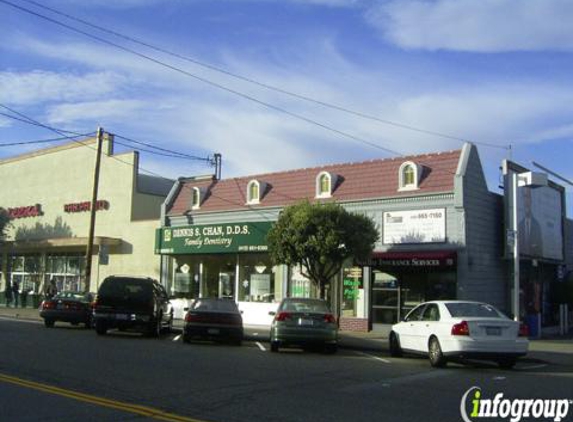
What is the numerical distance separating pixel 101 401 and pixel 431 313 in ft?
27.7

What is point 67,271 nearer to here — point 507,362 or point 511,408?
point 507,362

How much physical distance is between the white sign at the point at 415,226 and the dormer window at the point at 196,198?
10523mm

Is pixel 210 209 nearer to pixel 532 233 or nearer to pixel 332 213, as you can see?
pixel 332 213

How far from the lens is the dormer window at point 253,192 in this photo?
29.8 metres

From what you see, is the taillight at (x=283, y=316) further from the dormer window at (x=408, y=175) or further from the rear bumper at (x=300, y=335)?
the dormer window at (x=408, y=175)

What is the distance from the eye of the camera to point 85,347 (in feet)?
53.0

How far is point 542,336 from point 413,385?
1694 cm

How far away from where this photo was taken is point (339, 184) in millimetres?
27250

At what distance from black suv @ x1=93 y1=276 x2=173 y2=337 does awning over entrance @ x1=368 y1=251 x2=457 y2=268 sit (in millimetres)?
8105

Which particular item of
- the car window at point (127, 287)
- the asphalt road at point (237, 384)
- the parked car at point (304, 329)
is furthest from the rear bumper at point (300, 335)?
the car window at point (127, 287)

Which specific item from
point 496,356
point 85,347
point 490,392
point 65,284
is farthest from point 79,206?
point 490,392

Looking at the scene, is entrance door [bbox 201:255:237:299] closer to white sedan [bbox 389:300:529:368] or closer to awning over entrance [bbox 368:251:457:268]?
awning over entrance [bbox 368:251:457:268]

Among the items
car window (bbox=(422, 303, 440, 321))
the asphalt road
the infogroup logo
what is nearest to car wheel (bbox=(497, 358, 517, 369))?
the asphalt road

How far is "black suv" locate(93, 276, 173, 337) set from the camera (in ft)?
67.3
